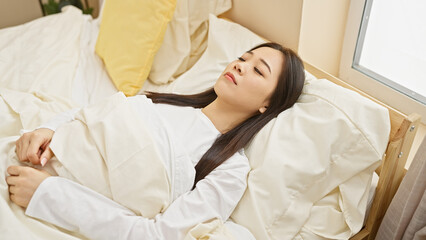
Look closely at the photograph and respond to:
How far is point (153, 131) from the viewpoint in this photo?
116cm

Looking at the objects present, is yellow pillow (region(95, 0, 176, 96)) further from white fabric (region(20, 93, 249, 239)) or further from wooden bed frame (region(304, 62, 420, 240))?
wooden bed frame (region(304, 62, 420, 240))

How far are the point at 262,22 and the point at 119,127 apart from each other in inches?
34.1

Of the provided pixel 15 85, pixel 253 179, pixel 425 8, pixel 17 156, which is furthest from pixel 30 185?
pixel 425 8

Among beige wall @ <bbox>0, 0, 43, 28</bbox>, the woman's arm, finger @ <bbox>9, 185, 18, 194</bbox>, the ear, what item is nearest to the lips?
the ear

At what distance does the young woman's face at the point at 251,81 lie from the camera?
1.19 m

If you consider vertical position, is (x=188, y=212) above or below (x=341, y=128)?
below

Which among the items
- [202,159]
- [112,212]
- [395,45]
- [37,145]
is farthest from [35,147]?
[395,45]

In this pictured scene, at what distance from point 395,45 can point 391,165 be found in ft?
1.80

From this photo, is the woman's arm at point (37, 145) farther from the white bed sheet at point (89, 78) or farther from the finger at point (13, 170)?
the white bed sheet at point (89, 78)

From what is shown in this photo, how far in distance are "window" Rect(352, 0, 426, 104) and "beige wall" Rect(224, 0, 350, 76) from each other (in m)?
0.10

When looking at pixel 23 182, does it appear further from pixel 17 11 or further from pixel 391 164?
pixel 17 11

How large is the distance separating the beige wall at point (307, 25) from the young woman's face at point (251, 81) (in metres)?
0.31

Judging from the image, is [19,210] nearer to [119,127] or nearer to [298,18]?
[119,127]

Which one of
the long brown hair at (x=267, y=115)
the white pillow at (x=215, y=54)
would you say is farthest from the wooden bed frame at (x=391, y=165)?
the white pillow at (x=215, y=54)
